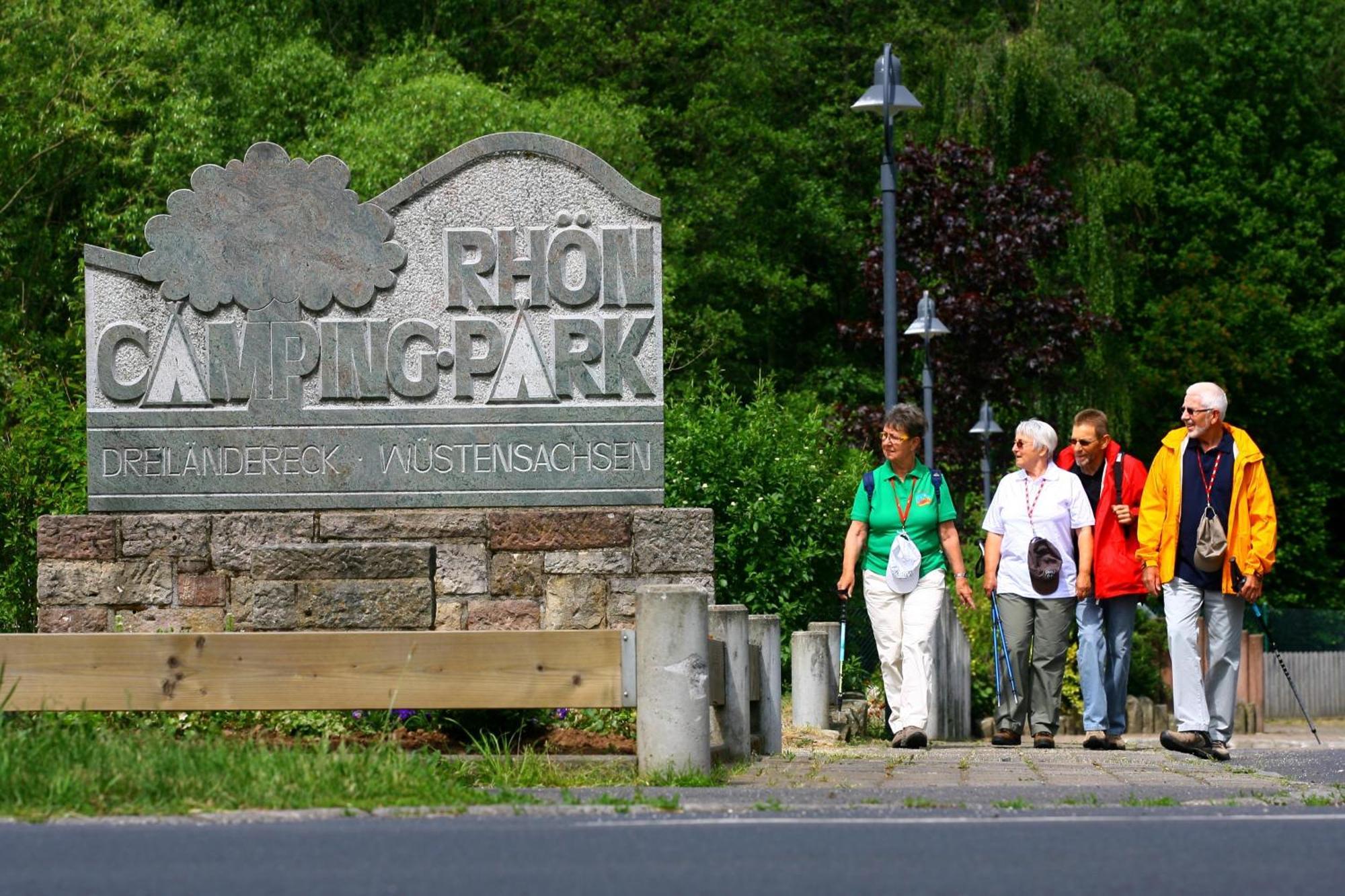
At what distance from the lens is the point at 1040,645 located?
10844mm

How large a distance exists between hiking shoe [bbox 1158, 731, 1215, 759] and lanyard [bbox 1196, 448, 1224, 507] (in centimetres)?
116

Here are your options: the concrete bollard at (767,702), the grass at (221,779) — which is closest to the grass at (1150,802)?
the grass at (221,779)

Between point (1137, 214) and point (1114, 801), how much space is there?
33.0m

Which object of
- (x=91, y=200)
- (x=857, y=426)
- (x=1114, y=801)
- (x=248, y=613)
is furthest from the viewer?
(x=91, y=200)

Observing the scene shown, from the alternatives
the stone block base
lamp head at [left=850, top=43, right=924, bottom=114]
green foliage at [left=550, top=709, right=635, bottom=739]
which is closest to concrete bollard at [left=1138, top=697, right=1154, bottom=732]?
lamp head at [left=850, top=43, right=924, bottom=114]

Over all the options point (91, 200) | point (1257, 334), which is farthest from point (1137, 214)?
point (91, 200)

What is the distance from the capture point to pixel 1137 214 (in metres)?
39.0

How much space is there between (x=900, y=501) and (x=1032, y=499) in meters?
0.74

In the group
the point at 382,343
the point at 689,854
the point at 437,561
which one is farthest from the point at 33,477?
the point at 689,854

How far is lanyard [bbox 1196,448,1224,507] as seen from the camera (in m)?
10.2

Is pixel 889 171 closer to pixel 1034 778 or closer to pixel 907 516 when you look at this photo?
pixel 907 516

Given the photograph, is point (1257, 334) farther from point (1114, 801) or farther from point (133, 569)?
point (1114, 801)

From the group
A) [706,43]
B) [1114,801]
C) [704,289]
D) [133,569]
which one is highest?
[706,43]

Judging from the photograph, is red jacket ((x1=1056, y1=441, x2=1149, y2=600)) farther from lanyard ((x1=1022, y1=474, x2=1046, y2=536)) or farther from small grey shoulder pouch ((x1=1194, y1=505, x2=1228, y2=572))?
small grey shoulder pouch ((x1=1194, y1=505, x2=1228, y2=572))
